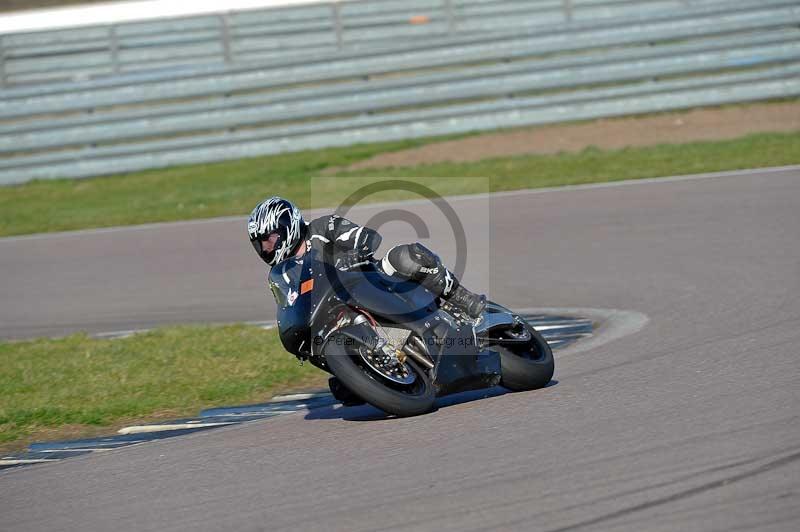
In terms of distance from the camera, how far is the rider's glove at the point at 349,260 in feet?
19.1

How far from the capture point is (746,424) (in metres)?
4.84

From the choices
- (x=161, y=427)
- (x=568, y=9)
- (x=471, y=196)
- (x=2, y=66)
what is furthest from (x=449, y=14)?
(x=161, y=427)

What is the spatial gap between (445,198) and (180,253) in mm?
3315

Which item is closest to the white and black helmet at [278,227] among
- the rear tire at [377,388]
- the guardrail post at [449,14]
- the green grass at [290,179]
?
the rear tire at [377,388]

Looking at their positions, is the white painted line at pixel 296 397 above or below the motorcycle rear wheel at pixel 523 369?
below

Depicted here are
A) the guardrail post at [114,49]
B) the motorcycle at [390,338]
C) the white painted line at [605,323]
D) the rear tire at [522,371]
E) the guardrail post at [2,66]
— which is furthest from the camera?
the guardrail post at [114,49]

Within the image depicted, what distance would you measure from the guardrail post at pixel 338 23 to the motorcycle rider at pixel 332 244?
1461 centimetres

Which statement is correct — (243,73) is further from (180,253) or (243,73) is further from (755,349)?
(755,349)

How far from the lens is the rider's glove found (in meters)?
5.83

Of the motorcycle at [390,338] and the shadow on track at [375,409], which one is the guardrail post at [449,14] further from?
the motorcycle at [390,338]

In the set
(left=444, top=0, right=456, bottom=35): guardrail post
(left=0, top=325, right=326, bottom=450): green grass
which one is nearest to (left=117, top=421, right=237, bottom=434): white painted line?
(left=0, top=325, right=326, bottom=450): green grass

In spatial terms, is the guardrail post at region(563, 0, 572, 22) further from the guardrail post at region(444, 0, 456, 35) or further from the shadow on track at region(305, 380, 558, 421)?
the shadow on track at region(305, 380, 558, 421)

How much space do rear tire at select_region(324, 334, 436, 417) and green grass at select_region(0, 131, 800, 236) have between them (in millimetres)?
8145

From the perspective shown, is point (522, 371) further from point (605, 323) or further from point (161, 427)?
point (161, 427)
